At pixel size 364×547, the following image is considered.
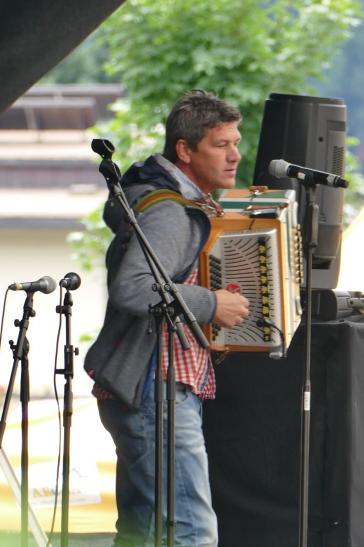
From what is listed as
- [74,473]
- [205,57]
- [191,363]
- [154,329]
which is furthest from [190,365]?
[205,57]

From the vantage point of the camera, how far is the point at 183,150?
14.4 feet

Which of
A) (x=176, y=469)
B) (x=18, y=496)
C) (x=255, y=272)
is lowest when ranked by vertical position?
(x=18, y=496)

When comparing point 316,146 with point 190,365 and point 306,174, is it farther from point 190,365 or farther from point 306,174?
point 190,365

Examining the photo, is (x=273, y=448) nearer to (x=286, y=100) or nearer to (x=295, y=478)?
(x=295, y=478)

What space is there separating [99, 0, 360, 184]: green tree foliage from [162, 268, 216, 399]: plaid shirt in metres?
6.73

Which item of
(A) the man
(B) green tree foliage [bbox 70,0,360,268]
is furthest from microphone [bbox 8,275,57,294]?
(B) green tree foliage [bbox 70,0,360,268]

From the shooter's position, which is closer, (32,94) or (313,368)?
(313,368)

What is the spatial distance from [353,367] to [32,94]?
2958 cm

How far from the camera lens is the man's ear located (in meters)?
4.38

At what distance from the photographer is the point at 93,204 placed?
24.5 meters

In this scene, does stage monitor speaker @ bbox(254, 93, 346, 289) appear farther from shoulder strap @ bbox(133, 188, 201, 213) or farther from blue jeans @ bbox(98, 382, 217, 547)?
blue jeans @ bbox(98, 382, 217, 547)

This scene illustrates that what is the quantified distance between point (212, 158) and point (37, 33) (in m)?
0.73

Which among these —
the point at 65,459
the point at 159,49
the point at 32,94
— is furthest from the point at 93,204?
the point at 65,459

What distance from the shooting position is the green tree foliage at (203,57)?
11406mm
